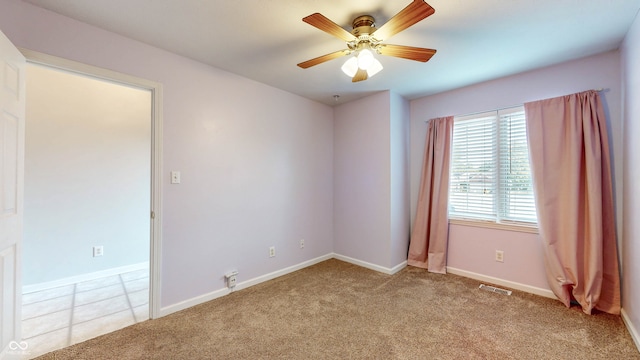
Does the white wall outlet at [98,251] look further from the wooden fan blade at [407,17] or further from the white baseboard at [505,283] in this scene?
the white baseboard at [505,283]

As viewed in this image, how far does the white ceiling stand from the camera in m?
1.75

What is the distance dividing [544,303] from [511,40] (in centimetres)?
245

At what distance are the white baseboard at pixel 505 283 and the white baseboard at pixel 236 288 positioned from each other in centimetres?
177

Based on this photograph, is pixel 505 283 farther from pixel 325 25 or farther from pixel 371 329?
pixel 325 25

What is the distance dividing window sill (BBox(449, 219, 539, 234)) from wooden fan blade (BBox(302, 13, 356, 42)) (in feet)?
8.60

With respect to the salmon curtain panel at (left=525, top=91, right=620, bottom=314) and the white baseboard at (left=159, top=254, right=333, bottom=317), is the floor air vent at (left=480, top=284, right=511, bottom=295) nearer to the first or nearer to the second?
the salmon curtain panel at (left=525, top=91, right=620, bottom=314)

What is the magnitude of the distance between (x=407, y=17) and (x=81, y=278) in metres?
4.39

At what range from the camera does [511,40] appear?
215 cm

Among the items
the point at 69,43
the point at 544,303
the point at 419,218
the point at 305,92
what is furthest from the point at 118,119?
the point at 544,303

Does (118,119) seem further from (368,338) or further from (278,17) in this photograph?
(368,338)

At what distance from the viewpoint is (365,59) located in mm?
1896

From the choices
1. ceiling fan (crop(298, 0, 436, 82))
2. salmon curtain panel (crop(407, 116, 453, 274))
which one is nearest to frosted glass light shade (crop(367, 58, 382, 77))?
ceiling fan (crop(298, 0, 436, 82))

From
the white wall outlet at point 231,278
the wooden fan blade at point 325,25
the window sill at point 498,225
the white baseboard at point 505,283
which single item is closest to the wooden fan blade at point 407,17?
the wooden fan blade at point 325,25

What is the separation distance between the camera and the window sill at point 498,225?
2798mm
